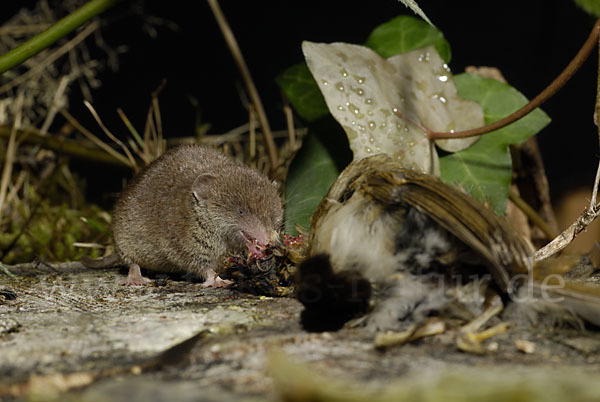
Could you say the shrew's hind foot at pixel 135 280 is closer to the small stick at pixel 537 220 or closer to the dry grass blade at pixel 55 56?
the small stick at pixel 537 220

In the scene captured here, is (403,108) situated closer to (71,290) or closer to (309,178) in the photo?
(309,178)

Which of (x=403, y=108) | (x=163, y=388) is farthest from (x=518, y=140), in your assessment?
(x=163, y=388)

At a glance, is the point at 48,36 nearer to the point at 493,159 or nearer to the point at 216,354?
the point at 216,354

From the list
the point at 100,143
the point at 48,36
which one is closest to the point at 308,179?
the point at 48,36

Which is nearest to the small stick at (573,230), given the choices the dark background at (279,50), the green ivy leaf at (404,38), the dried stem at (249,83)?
the green ivy leaf at (404,38)

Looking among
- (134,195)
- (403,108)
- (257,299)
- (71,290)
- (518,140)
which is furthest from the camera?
(134,195)

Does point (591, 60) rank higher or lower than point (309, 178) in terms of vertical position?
higher

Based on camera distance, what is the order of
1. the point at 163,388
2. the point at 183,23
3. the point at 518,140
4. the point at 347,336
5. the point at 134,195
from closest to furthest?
the point at 163,388, the point at 347,336, the point at 518,140, the point at 134,195, the point at 183,23

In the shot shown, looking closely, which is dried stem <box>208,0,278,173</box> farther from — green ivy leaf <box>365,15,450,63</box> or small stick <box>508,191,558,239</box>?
small stick <box>508,191,558,239</box>
